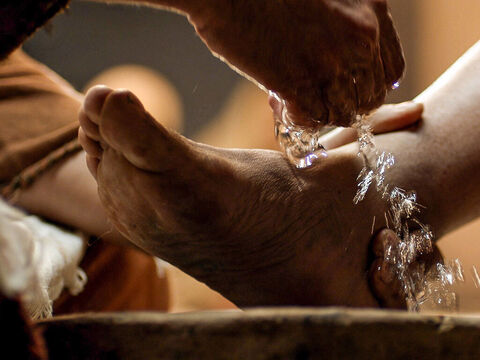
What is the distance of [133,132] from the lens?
604mm

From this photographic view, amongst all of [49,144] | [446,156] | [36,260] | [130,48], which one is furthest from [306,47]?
[130,48]

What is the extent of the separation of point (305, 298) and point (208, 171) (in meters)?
0.20

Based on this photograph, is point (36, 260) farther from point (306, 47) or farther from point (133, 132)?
point (306, 47)

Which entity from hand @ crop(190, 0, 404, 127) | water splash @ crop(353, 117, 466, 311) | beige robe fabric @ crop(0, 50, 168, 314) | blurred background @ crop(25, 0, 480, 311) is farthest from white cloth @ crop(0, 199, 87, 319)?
blurred background @ crop(25, 0, 480, 311)

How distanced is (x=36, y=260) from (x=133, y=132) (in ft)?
0.65

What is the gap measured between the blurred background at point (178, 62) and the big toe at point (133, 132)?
143 cm

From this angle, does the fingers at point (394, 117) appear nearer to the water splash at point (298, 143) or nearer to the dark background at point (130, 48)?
the water splash at point (298, 143)

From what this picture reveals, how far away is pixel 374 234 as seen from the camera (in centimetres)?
80

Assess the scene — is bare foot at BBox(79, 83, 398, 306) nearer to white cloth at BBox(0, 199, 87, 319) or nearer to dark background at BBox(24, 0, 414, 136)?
white cloth at BBox(0, 199, 87, 319)

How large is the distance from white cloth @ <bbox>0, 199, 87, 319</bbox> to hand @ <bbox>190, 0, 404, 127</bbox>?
288 millimetres

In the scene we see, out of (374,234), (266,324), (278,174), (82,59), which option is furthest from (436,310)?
(82,59)

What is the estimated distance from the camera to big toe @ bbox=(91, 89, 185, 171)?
60 centimetres

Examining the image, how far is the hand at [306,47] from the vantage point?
677 mm

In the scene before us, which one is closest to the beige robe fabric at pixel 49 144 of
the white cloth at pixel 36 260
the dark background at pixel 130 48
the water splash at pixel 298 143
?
the white cloth at pixel 36 260
